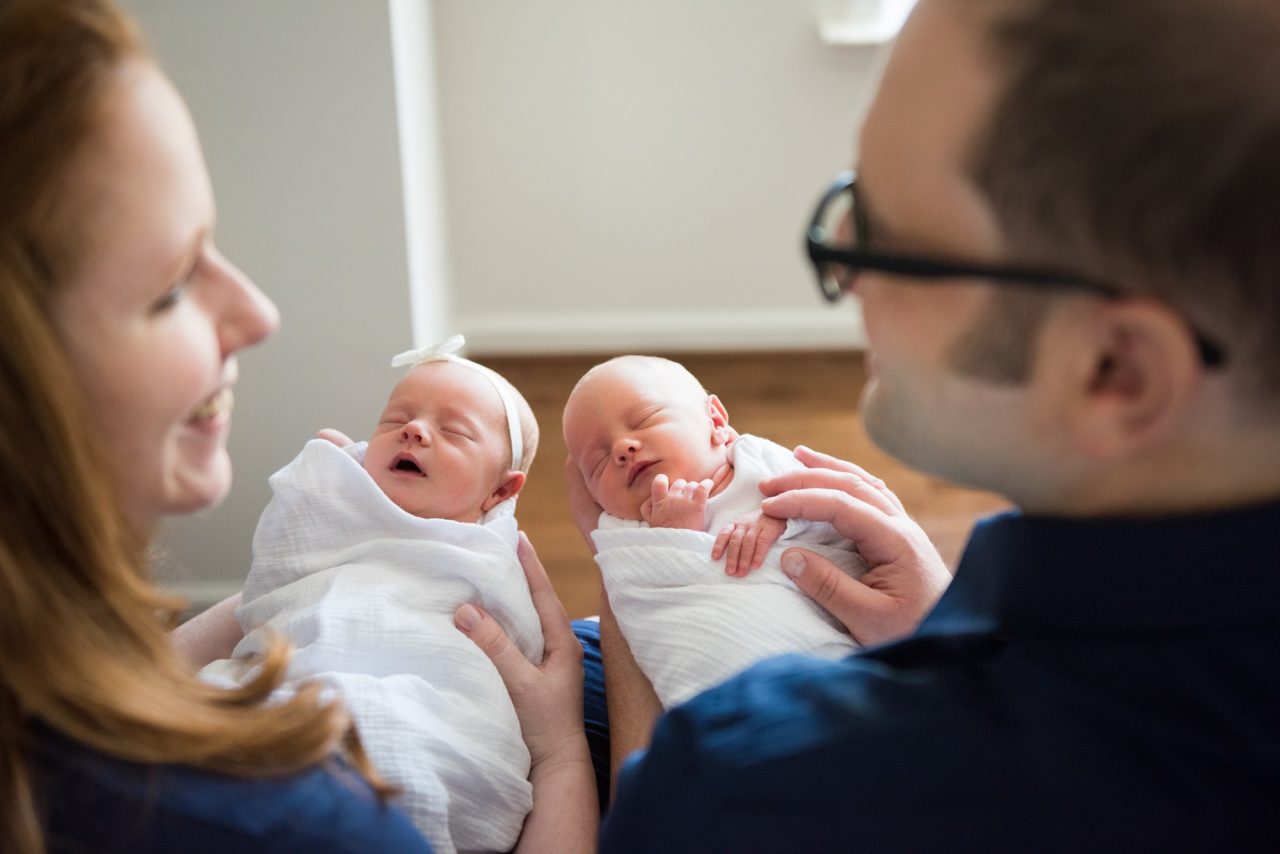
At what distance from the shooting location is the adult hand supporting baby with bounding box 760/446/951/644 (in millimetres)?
1222

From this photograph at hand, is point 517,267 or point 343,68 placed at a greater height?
point 343,68

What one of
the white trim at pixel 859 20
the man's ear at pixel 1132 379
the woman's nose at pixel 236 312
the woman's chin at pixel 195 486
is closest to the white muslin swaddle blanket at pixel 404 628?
the woman's chin at pixel 195 486

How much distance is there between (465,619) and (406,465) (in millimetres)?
291

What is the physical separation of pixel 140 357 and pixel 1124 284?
70 centimetres

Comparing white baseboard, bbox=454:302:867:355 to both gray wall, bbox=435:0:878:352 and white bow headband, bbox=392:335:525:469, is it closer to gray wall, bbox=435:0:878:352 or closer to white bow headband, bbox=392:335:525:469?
gray wall, bbox=435:0:878:352

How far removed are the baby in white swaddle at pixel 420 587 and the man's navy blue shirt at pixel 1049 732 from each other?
32 centimetres

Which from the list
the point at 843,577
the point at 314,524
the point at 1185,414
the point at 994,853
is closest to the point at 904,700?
the point at 994,853

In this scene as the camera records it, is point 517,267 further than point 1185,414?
Yes

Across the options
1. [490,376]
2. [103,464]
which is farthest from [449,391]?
[103,464]

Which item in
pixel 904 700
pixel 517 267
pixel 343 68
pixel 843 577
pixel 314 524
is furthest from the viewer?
pixel 517 267

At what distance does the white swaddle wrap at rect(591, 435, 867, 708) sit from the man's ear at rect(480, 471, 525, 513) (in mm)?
179

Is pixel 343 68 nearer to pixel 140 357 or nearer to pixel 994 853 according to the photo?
pixel 140 357

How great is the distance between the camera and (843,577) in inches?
48.9

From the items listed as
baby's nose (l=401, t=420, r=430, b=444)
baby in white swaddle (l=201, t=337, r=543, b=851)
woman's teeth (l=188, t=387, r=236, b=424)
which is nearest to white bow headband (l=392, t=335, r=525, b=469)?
baby in white swaddle (l=201, t=337, r=543, b=851)
